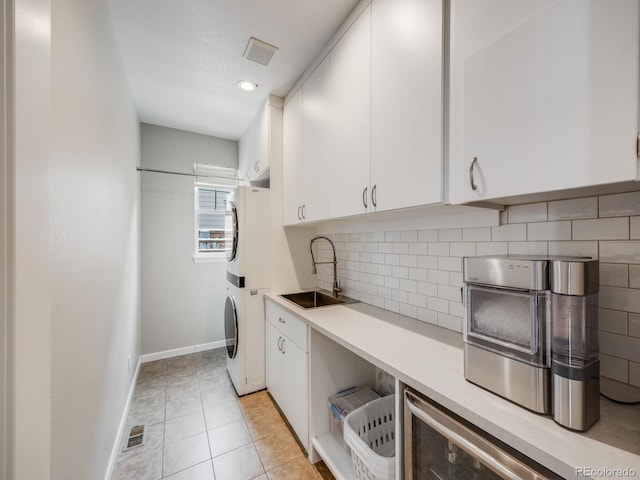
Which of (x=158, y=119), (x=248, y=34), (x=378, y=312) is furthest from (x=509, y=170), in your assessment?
(x=158, y=119)

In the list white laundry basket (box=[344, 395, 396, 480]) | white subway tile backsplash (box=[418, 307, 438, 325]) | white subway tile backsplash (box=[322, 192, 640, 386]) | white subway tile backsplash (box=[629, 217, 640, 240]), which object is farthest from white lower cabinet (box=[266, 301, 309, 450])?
white subway tile backsplash (box=[629, 217, 640, 240])

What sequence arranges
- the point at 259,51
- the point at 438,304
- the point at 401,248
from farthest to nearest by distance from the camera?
the point at 259,51
the point at 401,248
the point at 438,304

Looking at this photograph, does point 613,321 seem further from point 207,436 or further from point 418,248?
point 207,436

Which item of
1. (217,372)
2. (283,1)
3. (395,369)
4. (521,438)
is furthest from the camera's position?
(217,372)

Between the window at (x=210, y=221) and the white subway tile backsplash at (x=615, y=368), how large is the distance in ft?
11.0

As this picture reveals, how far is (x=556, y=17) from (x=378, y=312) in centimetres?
154

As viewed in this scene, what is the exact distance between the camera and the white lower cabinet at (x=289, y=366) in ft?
5.48

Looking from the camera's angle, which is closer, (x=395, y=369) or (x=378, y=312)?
(x=395, y=369)

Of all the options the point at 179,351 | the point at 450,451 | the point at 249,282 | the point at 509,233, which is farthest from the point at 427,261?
the point at 179,351

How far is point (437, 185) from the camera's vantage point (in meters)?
1.08

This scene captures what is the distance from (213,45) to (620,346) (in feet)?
8.53

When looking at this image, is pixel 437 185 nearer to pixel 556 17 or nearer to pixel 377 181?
pixel 377 181

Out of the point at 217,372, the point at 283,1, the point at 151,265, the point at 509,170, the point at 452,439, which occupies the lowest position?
the point at 217,372

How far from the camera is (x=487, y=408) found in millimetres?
772
